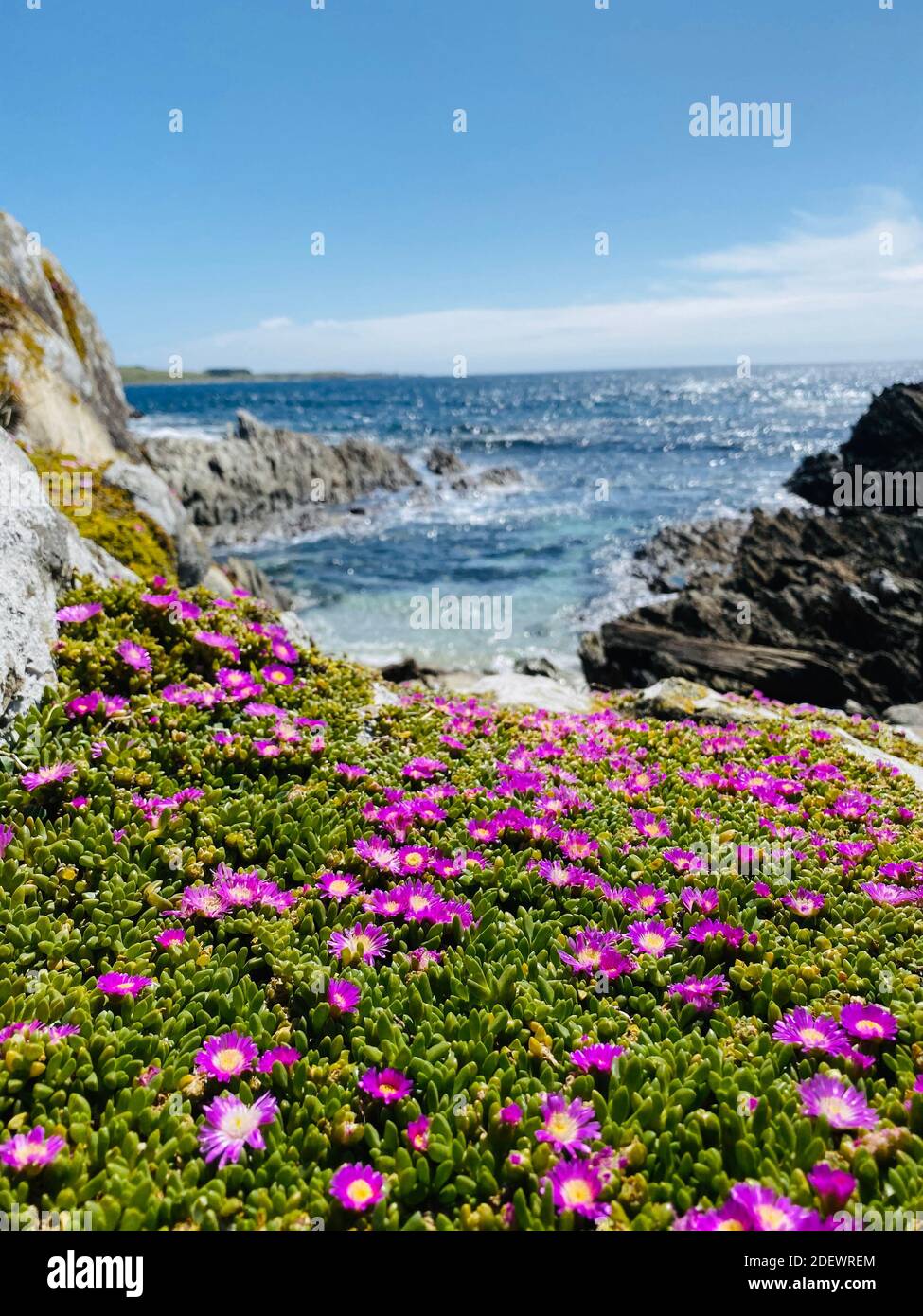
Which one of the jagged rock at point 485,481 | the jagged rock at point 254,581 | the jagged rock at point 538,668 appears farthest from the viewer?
the jagged rock at point 485,481

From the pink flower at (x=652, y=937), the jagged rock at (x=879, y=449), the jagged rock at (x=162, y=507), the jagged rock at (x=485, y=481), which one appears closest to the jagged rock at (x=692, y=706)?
the pink flower at (x=652, y=937)

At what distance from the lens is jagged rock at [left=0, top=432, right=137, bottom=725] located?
14.6 ft

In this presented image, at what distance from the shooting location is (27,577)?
4934mm

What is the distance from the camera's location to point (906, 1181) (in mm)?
2307

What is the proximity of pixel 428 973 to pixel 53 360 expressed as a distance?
35.8 feet

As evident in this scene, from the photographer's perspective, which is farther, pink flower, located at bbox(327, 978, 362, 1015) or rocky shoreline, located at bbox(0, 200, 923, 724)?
rocky shoreline, located at bbox(0, 200, 923, 724)

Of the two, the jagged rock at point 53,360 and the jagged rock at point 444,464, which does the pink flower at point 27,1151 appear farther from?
the jagged rock at point 444,464

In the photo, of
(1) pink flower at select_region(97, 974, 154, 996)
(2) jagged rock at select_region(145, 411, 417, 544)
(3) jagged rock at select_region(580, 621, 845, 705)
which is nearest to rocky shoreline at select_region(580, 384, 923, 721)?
(3) jagged rock at select_region(580, 621, 845, 705)

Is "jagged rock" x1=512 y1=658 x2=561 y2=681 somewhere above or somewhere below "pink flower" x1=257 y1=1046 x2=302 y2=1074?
below

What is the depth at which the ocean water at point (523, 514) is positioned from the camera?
2256cm

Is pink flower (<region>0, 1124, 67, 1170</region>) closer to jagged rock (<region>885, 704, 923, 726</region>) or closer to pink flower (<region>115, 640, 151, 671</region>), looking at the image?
pink flower (<region>115, 640, 151, 671</region>)

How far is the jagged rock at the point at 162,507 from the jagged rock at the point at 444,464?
1800 inches

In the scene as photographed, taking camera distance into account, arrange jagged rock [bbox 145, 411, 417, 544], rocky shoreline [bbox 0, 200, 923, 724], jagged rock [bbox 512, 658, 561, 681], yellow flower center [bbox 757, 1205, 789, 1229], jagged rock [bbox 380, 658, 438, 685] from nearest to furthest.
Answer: yellow flower center [bbox 757, 1205, 789, 1229] → rocky shoreline [bbox 0, 200, 923, 724] → jagged rock [bbox 380, 658, 438, 685] → jagged rock [bbox 512, 658, 561, 681] → jagged rock [bbox 145, 411, 417, 544]

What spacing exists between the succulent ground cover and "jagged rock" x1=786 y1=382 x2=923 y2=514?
4683 cm
